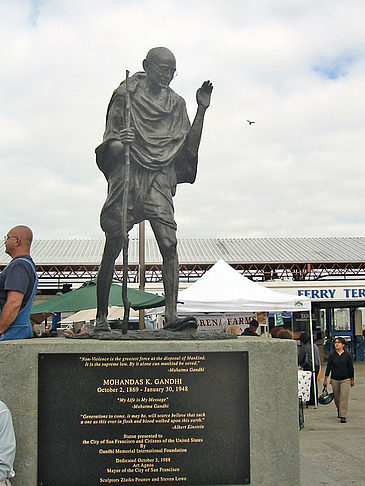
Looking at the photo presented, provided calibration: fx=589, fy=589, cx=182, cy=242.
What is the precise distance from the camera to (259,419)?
407cm

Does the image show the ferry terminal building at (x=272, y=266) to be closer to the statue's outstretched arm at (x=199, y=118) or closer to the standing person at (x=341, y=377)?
the standing person at (x=341, y=377)

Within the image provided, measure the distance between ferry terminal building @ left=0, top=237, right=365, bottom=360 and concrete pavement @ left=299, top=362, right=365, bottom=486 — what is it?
10.4 metres

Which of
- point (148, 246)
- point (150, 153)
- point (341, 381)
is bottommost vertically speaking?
point (341, 381)

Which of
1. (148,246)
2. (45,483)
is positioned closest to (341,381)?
(45,483)

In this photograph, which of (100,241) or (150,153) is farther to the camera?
(100,241)

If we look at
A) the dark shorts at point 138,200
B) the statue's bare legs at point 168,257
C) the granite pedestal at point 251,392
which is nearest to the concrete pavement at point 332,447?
the granite pedestal at point 251,392

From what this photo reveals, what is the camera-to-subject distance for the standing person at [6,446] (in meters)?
3.54

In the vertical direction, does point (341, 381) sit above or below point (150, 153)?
below

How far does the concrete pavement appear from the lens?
600cm

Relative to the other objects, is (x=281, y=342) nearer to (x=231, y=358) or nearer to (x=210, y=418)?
(x=231, y=358)

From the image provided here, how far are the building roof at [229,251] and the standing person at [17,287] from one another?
1788 cm

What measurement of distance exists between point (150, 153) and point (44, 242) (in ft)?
84.0

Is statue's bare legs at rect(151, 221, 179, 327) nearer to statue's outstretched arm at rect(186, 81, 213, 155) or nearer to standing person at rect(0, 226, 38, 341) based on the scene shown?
statue's outstretched arm at rect(186, 81, 213, 155)

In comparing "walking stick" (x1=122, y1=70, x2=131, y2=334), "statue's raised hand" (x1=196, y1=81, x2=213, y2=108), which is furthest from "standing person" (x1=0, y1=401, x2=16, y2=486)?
"statue's raised hand" (x1=196, y1=81, x2=213, y2=108)
